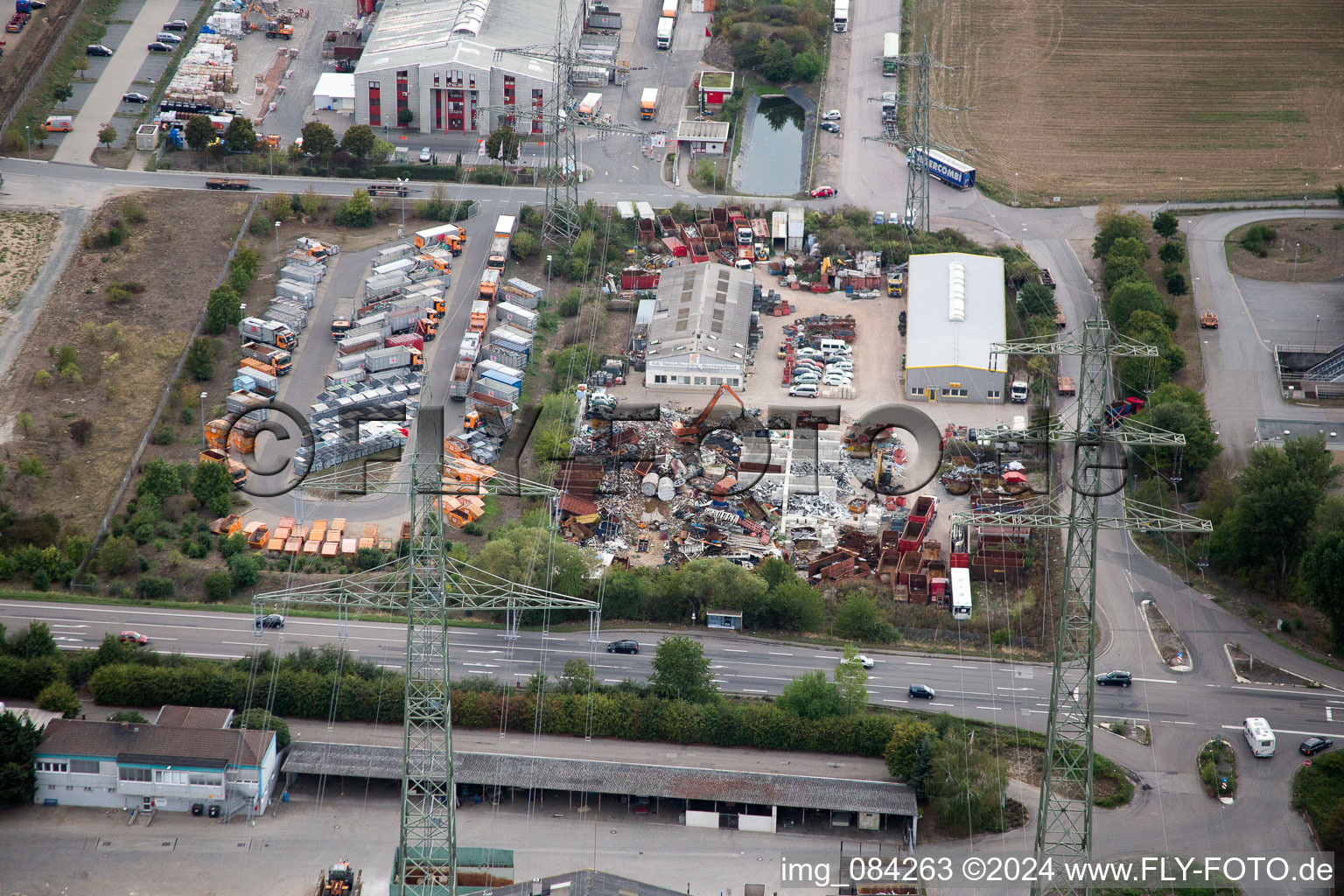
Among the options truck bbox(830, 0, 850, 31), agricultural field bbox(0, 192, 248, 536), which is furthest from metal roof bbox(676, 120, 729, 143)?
agricultural field bbox(0, 192, 248, 536)

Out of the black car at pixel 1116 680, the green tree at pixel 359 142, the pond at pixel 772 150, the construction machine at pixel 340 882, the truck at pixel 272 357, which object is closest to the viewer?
the construction machine at pixel 340 882

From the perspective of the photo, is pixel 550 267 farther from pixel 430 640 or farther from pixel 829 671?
pixel 430 640

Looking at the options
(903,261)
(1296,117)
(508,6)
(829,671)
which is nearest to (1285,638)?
(829,671)

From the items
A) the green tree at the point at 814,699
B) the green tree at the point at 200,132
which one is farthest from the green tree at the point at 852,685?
the green tree at the point at 200,132

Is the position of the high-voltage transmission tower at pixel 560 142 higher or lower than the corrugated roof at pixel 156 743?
higher

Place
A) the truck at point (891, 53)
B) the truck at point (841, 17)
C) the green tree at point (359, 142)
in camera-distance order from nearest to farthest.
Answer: the green tree at point (359, 142)
the truck at point (891, 53)
the truck at point (841, 17)

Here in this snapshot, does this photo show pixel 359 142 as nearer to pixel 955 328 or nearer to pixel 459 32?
pixel 459 32

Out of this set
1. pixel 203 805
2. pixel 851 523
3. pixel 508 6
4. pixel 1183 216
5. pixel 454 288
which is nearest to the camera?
pixel 203 805

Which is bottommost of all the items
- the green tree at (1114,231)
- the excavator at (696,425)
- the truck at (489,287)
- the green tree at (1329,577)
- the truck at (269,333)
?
the green tree at (1329,577)

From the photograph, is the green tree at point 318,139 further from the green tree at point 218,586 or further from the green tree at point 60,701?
the green tree at point 60,701
